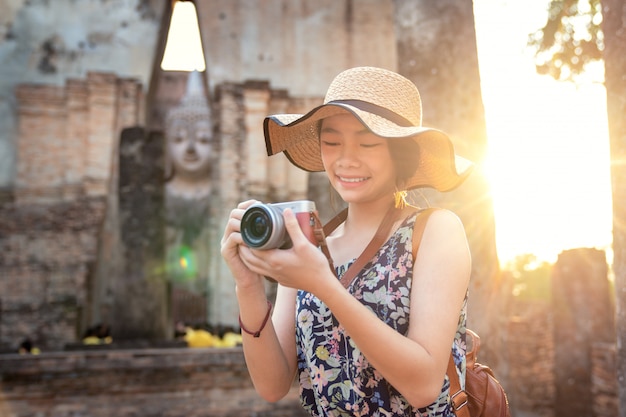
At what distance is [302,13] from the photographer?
13.3 metres

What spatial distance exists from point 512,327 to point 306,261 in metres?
9.82

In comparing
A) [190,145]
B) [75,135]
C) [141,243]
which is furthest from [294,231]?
[190,145]

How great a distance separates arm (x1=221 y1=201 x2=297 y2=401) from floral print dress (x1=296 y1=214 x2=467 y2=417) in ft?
0.31

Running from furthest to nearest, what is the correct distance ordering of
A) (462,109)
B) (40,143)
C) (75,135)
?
(75,135) < (40,143) < (462,109)

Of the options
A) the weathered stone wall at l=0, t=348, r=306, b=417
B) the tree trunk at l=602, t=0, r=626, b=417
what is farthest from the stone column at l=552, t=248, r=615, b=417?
the tree trunk at l=602, t=0, r=626, b=417

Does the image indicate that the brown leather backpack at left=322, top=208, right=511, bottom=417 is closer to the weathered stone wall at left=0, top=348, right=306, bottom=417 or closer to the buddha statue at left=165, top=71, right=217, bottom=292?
the weathered stone wall at left=0, top=348, right=306, bottom=417

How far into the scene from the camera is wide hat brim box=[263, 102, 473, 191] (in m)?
1.42

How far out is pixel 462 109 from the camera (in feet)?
11.2

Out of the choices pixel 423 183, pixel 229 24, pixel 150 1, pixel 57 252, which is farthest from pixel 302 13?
pixel 423 183

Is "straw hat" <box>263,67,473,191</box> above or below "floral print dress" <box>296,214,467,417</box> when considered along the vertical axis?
above

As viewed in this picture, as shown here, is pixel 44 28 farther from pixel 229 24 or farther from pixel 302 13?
pixel 302 13

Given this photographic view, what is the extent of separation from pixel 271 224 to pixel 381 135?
336mm

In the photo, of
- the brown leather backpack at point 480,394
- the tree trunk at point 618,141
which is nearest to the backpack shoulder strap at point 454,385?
the brown leather backpack at point 480,394

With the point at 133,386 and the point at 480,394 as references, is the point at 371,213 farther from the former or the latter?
the point at 133,386
